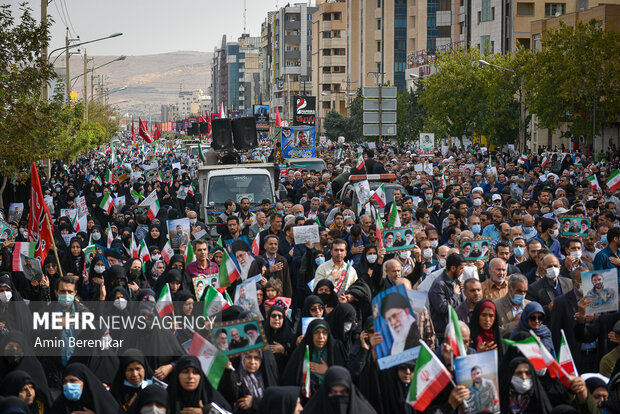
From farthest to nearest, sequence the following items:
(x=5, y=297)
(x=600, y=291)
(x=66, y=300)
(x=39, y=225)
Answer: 1. (x=39, y=225)
2. (x=5, y=297)
3. (x=66, y=300)
4. (x=600, y=291)

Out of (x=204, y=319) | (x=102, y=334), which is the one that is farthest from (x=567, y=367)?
(x=102, y=334)

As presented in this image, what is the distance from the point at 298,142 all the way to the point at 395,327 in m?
24.8

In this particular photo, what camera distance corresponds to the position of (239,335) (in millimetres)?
6980

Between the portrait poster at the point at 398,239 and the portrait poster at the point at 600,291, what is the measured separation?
2676 mm

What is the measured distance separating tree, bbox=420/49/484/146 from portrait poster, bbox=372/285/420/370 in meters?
42.6

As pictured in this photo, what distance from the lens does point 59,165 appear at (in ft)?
140

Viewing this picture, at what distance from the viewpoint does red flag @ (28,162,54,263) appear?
452 inches

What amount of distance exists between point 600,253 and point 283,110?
423 ft

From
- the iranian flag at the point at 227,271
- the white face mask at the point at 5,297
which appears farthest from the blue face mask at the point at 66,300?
the iranian flag at the point at 227,271

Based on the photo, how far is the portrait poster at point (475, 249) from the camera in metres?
10.2

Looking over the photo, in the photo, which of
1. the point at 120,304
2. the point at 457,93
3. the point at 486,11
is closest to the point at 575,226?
the point at 120,304

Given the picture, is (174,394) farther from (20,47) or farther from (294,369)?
(20,47)

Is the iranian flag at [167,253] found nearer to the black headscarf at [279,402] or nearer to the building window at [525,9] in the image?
the black headscarf at [279,402]

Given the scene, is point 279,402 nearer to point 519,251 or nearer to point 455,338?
point 455,338
